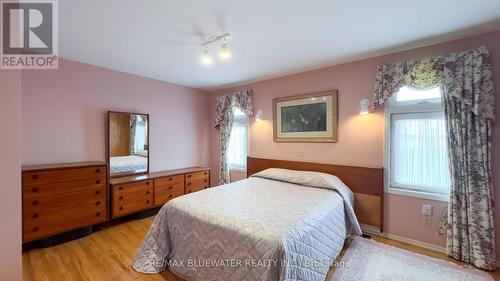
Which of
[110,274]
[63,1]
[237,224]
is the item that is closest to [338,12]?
[237,224]

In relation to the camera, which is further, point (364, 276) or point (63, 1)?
point (364, 276)

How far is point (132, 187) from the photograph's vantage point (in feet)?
10.4

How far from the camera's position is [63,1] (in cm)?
169

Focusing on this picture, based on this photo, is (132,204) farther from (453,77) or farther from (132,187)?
(453,77)

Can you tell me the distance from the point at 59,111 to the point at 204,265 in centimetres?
273

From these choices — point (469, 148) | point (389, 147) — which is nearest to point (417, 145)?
point (389, 147)

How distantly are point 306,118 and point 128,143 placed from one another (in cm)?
287

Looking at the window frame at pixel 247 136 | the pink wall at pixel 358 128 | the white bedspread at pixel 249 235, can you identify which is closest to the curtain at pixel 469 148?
the pink wall at pixel 358 128

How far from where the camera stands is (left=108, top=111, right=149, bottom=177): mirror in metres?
3.29

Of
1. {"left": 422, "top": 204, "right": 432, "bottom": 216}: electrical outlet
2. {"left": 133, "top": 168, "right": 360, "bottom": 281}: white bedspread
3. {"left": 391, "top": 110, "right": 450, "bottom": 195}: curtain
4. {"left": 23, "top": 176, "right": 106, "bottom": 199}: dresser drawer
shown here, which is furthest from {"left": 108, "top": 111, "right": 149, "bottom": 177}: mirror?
{"left": 422, "top": 204, "right": 432, "bottom": 216}: electrical outlet

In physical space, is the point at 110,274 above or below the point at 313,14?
below

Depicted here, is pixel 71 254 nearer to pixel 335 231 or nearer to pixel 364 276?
pixel 335 231

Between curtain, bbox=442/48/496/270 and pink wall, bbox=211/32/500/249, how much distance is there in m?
0.13

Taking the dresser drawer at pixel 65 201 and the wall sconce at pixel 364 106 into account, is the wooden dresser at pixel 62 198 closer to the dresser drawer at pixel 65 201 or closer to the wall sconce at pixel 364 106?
the dresser drawer at pixel 65 201
